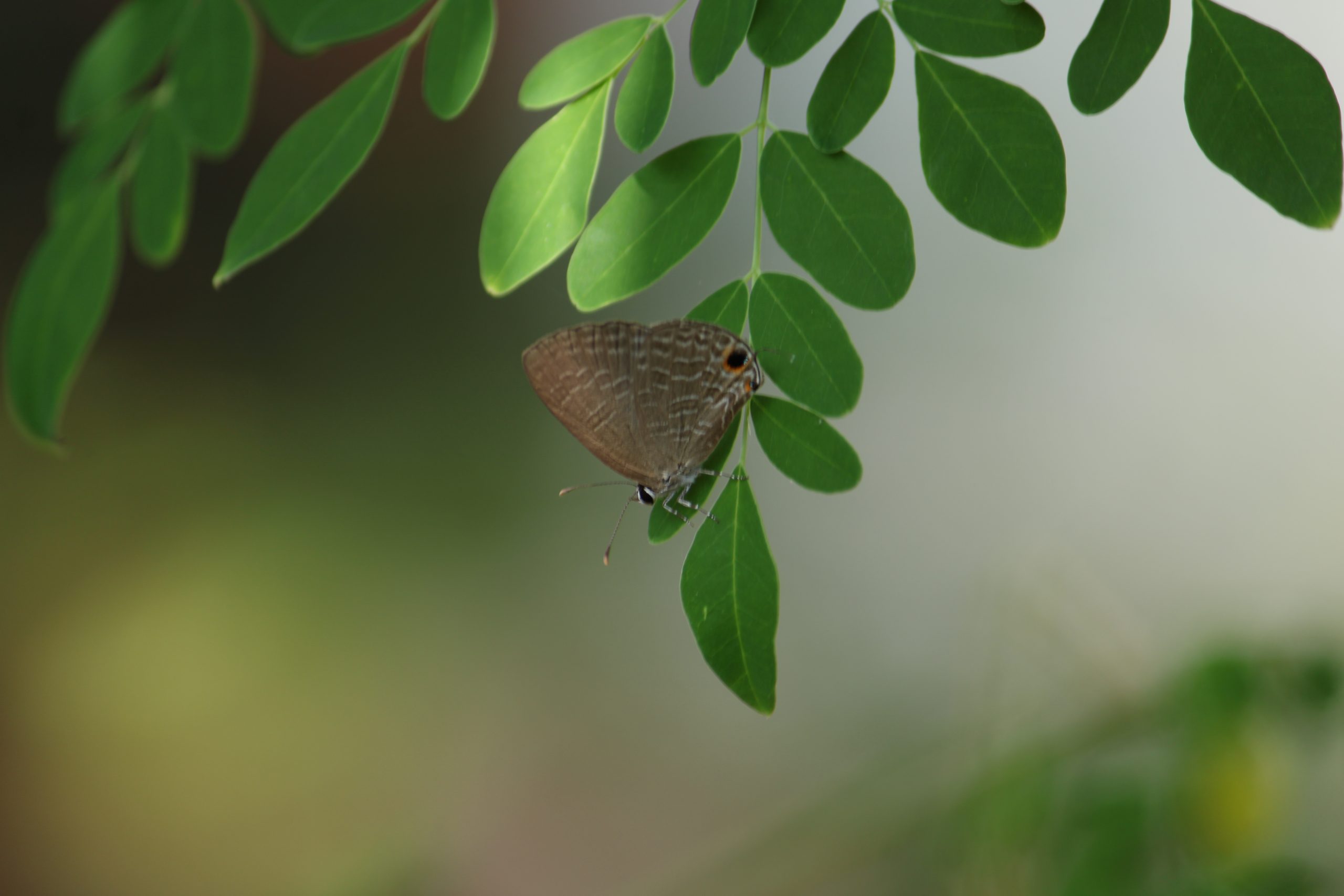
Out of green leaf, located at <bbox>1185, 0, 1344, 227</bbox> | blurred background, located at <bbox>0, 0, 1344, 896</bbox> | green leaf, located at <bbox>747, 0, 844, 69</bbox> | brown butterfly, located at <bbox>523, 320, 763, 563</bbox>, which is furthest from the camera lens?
blurred background, located at <bbox>0, 0, 1344, 896</bbox>

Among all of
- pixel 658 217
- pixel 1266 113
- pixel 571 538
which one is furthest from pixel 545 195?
pixel 571 538

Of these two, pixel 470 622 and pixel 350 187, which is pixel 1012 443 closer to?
pixel 470 622

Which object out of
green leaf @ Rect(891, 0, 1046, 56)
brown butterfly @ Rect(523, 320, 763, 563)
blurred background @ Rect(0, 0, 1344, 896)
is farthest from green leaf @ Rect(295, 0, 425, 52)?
blurred background @ Rect(0, 0, 1344, 896)

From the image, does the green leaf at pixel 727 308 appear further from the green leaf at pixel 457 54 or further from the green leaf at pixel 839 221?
the green leaf at pixel 457 54

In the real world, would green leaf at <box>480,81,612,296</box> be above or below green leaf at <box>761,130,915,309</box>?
above

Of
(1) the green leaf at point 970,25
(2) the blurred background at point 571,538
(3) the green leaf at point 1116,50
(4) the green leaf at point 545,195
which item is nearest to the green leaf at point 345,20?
(4) the green leaf at point 545,195

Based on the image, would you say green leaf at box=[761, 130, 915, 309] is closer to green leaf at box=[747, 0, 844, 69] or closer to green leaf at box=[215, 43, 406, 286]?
green leaf at box=[747, 0, 844, 69]

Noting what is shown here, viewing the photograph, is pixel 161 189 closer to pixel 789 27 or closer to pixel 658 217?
pixel 658 217
